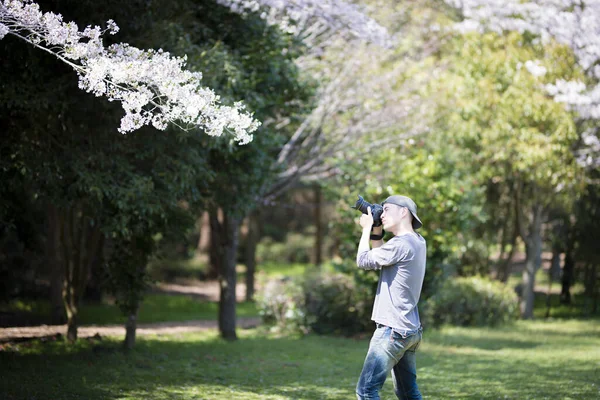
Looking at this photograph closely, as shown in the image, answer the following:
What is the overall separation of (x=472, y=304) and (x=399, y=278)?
11592mm

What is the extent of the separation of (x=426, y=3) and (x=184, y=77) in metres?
13.8

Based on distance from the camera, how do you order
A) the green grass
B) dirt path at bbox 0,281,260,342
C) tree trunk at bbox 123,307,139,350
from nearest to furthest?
the green grass
tree trunk at bbox 123,307,139,350
dirt path at bbox 0,281,260,342

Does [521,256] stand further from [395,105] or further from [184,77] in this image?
[184,77]

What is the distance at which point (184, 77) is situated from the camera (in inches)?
199

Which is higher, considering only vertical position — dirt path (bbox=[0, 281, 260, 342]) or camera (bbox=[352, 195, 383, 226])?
camera (bbox=[352, 195, 383, 226])

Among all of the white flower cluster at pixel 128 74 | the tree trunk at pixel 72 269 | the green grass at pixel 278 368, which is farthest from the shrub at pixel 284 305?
the white flower cluster at pixel 128 74

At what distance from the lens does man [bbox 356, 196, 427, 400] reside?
4.78 meters

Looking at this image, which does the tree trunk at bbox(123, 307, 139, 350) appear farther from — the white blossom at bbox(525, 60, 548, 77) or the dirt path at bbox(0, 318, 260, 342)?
the white blossom at bbox(525, 60, 548, 77)

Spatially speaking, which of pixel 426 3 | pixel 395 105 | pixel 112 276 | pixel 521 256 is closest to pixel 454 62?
pixel 426 3

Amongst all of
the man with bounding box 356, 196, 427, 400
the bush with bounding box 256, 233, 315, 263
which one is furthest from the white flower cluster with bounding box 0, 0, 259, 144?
the bush with bounding box 256, 233, 315, 263

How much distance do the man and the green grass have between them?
8.13 feet

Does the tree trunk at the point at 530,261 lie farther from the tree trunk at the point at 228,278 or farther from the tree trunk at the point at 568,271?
the tree trunk at the point at 228,278

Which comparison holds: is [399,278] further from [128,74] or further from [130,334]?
[130,334]

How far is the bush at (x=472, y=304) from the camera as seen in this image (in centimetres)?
1546
